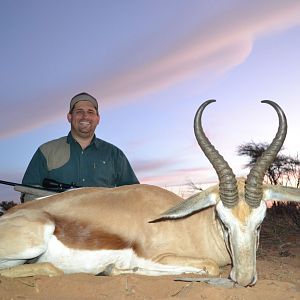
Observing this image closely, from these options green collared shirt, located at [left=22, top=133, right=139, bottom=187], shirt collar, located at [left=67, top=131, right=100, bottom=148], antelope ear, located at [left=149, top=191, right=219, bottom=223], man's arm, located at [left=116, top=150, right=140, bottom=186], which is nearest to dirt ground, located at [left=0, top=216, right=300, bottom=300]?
antelope ear, located at [left=149, top=191, right=219, bottom=223]

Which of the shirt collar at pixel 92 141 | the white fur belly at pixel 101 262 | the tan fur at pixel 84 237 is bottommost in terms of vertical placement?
the white fur belly at pixel 101 262

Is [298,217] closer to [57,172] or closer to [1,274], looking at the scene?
[57,172]

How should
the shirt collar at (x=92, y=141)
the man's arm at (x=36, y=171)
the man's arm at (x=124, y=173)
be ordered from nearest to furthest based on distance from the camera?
the man's arm at (x=36, y=171), the shirt collar at (x=92, y=141), the man's arm at (x=124, y=173)

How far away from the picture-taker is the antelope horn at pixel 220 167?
3.57 meters

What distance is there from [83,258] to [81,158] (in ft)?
8.93

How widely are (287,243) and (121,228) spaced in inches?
180

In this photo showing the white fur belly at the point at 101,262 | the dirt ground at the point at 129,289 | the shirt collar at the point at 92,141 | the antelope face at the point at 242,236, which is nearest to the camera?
the dirt ground at the point at 129,289

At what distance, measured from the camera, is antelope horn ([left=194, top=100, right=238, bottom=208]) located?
357 centimetres

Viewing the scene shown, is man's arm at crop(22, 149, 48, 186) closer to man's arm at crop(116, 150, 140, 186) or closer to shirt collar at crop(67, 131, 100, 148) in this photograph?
shirt collar at crop(67, 131, 100, 148)

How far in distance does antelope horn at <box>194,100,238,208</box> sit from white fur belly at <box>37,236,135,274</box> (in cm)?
115

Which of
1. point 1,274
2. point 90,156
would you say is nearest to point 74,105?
point 90,156

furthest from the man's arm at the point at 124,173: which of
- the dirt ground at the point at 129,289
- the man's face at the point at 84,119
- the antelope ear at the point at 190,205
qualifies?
the dirt ground at the point at 129,289

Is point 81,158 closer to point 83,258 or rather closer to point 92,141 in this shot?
point 92,141

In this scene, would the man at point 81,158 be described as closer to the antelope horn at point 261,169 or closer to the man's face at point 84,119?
the man's face at point 84,119
